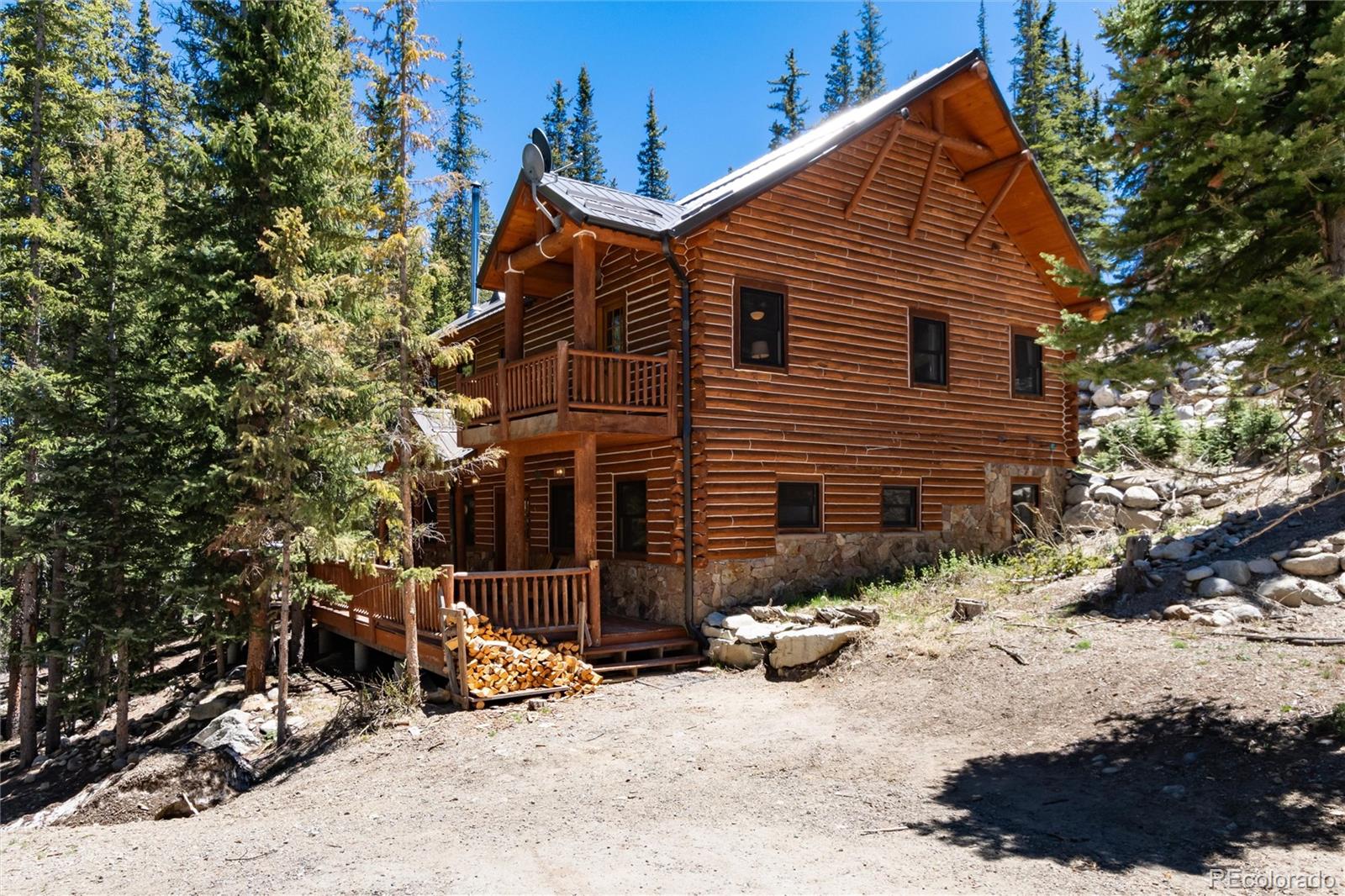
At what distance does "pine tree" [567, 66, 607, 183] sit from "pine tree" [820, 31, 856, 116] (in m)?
13.1

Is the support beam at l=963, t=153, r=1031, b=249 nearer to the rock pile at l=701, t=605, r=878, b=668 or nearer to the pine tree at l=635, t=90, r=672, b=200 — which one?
the rock pile at l=701, t=605, r=878, b=668

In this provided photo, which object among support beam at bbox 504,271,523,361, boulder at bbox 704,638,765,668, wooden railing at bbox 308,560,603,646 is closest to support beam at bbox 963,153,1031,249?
support beam at bbox 504,271,523,361

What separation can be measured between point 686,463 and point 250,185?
8888 millimetres

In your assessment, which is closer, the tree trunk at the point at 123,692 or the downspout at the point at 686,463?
the downspout at the point at 686,463

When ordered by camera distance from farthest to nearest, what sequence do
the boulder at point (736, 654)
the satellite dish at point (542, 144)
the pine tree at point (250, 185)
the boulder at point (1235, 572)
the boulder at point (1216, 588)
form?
the satellite dish at point (542, 144), the pine tree at point (250, 185), the boulder at point (736, 654), the boulder at point (1235, 572), the boulder at point (1216, 588)

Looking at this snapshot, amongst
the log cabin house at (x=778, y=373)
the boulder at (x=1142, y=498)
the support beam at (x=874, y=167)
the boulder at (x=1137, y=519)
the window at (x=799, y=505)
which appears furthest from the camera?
the boulder at (x=1142, y=498)

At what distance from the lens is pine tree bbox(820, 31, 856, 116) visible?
151ft

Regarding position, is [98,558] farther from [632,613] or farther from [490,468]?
[632,613]

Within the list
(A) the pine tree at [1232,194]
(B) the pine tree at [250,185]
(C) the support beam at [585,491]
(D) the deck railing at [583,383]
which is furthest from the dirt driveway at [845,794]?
(B) the pine tree at [250,185]

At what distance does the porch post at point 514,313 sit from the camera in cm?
1571

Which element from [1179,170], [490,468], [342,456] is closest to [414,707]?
[342,456]

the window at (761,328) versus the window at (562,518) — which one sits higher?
the window at (761,328)

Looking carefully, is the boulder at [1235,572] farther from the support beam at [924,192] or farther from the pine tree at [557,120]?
the pine tree at [557,120]

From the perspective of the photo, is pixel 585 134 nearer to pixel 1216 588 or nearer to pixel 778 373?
pixel 778 373
